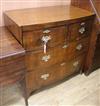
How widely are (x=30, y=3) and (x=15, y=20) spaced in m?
0.46

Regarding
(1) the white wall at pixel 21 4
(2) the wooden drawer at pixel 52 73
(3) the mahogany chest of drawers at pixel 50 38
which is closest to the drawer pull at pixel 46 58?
(3) the mahogany chest of drawers at pixel 50 38

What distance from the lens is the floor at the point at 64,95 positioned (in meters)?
1.66

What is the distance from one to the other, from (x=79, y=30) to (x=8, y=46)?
75 cm

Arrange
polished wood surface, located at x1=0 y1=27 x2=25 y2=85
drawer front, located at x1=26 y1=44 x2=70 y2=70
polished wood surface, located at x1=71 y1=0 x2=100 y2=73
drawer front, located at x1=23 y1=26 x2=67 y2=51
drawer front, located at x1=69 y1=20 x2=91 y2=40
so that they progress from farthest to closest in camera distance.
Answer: polished wood surface, located at x1=71 y1=0 x2=100 y2=73, drawer front, located at x1=69 y1=20 x2=91 y2=40, drawer front, located at x1=26 y1=44 x2=70 y2=70, drawer front, located at x1=23 y1=26 x2=67 y2=51, polished wood surface, located at x1=0 y1=27 x2=25 y2=85

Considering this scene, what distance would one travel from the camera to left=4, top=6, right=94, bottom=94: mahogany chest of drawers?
1318 mm

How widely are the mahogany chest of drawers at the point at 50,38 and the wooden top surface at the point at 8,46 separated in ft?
0.16

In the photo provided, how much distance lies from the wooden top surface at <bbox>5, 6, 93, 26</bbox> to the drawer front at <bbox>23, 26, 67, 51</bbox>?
9 cm

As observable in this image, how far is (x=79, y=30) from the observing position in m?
1.60

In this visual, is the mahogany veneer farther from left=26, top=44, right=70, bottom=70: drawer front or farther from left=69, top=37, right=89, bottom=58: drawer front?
left=69, top=37, right=89, bottom=58: drawer front

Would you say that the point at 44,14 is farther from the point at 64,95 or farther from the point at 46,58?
the point at 64,95

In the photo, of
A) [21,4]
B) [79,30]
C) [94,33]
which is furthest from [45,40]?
[94,33]

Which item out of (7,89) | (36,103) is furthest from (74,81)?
(7,89)

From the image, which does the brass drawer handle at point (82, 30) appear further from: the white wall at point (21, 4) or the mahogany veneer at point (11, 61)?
the mahogany veneer at point (11, 61)

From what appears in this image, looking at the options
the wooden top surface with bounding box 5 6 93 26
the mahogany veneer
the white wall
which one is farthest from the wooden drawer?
the white wall
